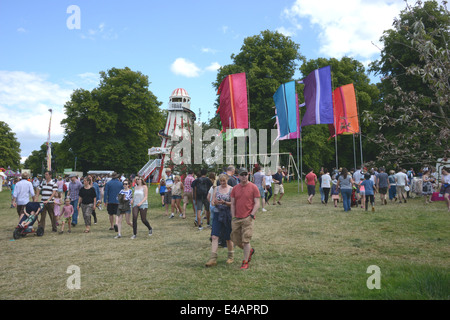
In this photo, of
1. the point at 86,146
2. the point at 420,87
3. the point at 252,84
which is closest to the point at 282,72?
the point at 252,84

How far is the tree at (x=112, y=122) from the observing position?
4350 cm

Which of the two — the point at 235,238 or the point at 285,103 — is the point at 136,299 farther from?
the point at 285,103

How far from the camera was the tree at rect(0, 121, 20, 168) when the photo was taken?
65.2 metres

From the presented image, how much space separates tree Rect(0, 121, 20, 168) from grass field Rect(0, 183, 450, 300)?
62.4 m

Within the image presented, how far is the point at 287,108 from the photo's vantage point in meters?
22.8

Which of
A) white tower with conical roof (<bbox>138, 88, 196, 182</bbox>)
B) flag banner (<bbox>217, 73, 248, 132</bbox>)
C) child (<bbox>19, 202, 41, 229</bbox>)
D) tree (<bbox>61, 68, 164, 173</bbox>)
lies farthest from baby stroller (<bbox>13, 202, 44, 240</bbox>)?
tree (<bbox>61, 68, 164, 173</bbox>)

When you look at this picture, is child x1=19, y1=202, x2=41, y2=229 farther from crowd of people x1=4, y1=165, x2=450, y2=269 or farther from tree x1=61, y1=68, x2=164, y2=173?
tree x1=61, y1=68, x2=164, y2=173

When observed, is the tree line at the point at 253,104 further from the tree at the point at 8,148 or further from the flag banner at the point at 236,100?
the tree at the point at 8,148

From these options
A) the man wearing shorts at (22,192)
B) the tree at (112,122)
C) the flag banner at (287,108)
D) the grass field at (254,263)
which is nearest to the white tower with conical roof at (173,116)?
the tree at (112,122)

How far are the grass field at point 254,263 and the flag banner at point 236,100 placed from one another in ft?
26.8

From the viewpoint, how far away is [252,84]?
113 feet

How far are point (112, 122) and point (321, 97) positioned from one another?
3084 centimetres
